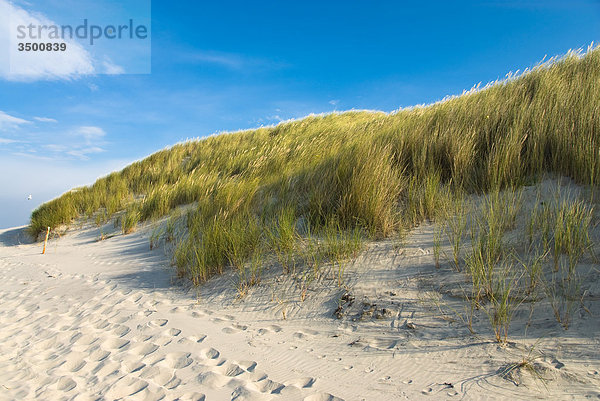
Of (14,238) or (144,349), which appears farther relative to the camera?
(14,238)

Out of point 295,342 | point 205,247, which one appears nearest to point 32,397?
point 295,342

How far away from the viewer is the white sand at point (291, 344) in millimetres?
1964

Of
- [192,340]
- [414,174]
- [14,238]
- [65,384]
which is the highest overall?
[414,174]

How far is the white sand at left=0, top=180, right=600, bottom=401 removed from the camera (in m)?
1.96

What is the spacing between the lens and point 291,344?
8.53 feet

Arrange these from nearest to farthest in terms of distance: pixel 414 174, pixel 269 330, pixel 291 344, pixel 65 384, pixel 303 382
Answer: pixel 303 382, pixel 65 384, pixel 291 344, pixel 269 330, pixel 414 174

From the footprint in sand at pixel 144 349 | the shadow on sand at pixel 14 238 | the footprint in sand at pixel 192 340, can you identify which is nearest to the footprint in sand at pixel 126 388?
the footprint in sand at pixel 144 349

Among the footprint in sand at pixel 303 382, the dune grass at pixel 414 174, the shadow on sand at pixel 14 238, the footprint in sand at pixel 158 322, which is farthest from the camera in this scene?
the shadow on sand at pixel 14 238

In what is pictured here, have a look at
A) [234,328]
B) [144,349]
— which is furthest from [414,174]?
[144,349]

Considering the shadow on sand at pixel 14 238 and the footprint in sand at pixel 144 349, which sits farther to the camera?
the shadow on sand at pixel 14 238

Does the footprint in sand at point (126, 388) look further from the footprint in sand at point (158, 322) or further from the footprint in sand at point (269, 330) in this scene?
the footprint in sand at point (269, 330)

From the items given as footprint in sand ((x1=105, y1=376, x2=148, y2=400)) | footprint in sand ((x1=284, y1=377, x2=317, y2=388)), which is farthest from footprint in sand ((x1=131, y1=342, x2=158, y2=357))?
footprint in sand ((x1=284, y1=377, x2=317, y2=388))

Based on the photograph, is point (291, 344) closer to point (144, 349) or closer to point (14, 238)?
point (144, 349)

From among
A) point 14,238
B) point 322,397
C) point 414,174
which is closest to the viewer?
point 322,397
